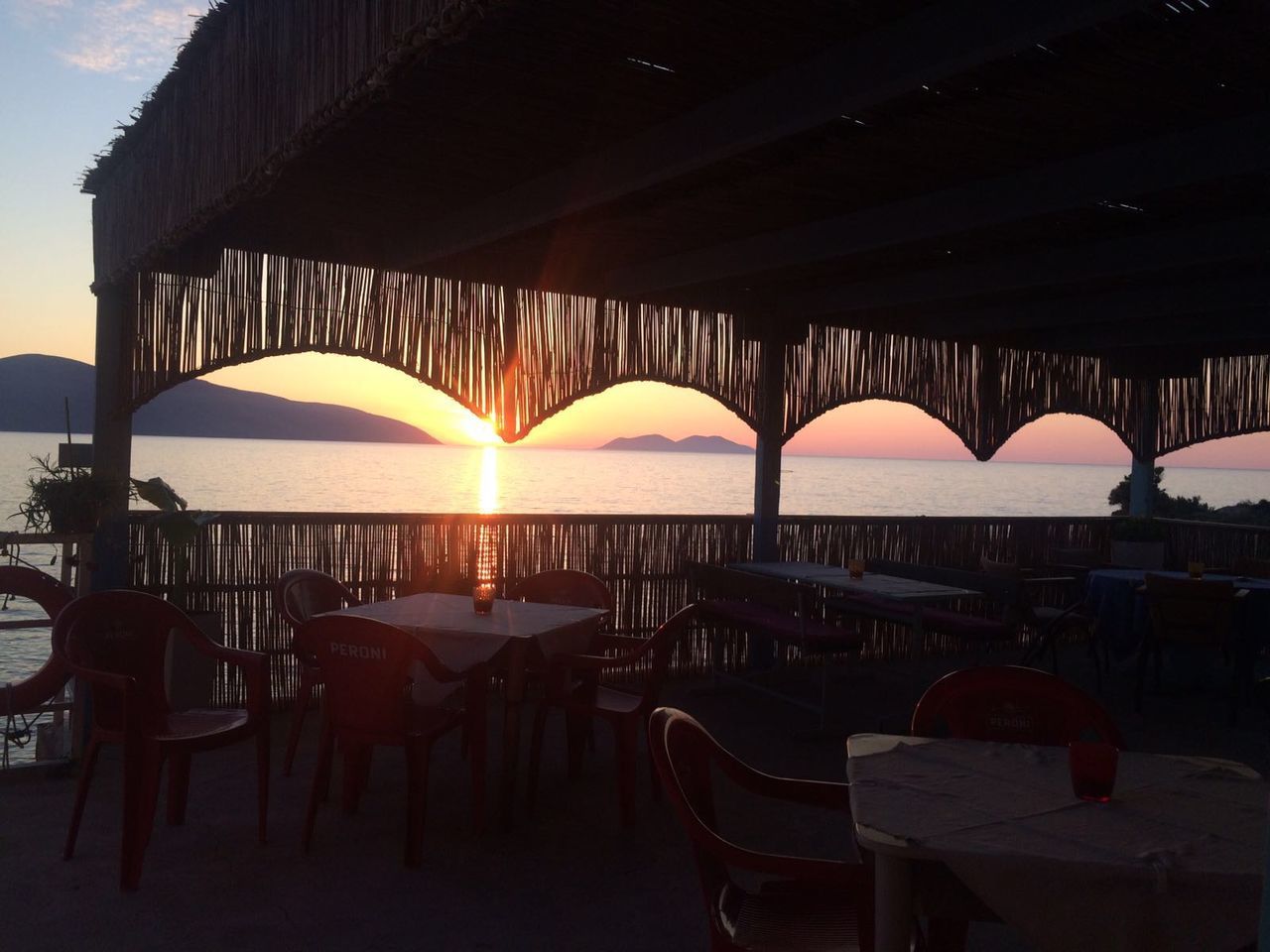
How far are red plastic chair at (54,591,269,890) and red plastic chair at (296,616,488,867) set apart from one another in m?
0.26

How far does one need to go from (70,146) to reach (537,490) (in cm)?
4112

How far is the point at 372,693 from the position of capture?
3807mm

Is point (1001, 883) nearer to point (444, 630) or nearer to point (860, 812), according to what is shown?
point (860, 812)

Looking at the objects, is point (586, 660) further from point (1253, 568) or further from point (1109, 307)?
point (1253, 568)

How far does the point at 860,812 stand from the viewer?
1983mm

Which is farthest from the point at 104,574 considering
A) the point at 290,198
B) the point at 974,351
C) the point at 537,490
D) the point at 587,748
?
the point at 537,490

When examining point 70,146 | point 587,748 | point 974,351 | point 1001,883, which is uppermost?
point 70,146

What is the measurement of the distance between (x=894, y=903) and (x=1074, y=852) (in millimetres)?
340

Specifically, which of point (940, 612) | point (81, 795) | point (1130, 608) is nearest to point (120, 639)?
point (81, 795)

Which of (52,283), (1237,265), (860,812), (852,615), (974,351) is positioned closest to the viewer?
(860,812)

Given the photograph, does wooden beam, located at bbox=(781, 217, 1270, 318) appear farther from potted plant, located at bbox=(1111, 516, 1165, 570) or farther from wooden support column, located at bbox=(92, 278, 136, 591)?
wooden support column, located at bbox=(92, 278, 136, 591)

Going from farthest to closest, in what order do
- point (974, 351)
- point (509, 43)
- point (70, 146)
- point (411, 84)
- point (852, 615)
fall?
point (974, 351)
point (852, 615)
point (70, 146)
point (411, 84)
point (509, 43)

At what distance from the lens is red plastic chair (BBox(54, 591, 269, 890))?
349 centimetres

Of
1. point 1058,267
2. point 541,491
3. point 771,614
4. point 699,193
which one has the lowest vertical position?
point 771,614
